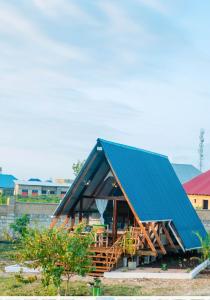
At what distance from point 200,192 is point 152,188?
23.5 meters

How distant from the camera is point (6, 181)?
74688 millimetres

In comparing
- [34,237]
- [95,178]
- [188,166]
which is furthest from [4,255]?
[188,166]

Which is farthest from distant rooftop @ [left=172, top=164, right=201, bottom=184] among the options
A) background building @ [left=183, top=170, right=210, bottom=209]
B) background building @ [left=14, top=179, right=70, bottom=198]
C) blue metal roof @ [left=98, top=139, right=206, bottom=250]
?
blue metal roof @ [left=98, top=139, right=206, bottom=250]

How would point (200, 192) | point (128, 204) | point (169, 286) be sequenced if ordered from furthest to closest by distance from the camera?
1. point (200, 192)
2. point (128, 204)
3. point (169, 286)

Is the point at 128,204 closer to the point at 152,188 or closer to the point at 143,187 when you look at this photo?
the point at 143,187

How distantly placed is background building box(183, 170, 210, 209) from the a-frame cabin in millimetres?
18709

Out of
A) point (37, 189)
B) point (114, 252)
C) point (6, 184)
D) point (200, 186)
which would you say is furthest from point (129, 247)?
point (6, 184)

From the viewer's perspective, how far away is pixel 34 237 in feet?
51.8

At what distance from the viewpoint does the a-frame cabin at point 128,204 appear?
20844mm

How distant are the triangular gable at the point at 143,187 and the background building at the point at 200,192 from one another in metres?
18.5

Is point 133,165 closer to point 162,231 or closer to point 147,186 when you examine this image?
point 147,186

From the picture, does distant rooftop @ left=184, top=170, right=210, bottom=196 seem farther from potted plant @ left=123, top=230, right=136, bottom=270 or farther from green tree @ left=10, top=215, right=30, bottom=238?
potted plant @ left=123, top=230, right=136, bottom=270

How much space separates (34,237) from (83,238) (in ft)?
5.01

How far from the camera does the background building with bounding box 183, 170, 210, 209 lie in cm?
4572
